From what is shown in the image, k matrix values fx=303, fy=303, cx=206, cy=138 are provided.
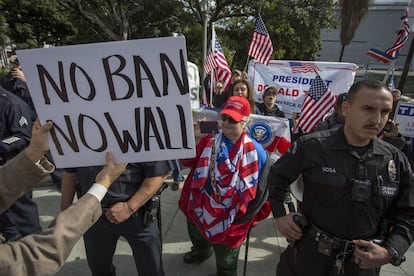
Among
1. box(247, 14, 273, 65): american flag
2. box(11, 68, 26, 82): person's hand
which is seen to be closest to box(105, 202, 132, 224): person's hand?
box(11, 68, 26, 82): person's hand

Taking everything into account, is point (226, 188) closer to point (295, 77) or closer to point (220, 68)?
point (220, 68)

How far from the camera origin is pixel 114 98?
4.44 ft

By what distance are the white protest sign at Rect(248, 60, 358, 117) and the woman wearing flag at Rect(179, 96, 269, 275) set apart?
137 inches

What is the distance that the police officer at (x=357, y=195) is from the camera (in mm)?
1628

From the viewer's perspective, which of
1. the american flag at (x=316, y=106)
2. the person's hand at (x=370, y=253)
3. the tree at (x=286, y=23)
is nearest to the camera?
the person's hand at (x=370, y=253)

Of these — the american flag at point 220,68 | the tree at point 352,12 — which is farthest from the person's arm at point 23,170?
the tree at point 352,12

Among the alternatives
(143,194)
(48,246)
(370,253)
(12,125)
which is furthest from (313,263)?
(12,125)

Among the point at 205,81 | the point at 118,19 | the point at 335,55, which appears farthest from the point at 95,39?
the point at 335,55

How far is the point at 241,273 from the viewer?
2863mm

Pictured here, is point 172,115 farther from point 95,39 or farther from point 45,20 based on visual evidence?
point 45,20

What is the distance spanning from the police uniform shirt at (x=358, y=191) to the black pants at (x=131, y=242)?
3.55 feet

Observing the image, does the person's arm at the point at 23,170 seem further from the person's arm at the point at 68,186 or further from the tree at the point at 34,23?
the tree at the point at 34,23

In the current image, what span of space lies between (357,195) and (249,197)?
85cm

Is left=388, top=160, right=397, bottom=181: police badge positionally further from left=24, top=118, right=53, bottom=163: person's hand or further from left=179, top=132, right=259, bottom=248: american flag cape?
left=24, top=118, right=53, bottom=163: person's hand
